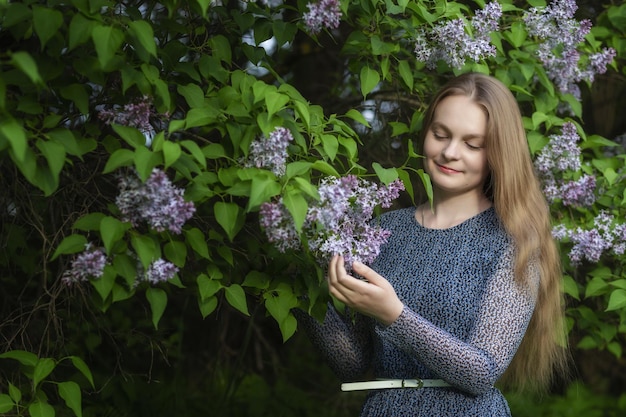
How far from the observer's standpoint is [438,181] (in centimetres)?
262

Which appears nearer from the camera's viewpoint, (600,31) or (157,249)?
(157,249)

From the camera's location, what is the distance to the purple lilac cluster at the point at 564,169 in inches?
125

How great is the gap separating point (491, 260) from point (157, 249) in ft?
3.21

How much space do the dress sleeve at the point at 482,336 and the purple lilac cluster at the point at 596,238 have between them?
715mm

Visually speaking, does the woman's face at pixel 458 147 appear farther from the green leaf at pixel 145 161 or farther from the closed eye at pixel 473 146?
the green leaf at pixel 145 161

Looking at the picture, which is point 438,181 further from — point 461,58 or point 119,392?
point 119,392

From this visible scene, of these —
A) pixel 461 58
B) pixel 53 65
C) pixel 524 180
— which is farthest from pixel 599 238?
pixel 53 65

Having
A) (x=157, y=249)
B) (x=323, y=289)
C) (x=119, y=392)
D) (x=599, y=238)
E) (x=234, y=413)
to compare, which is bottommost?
(x=234, y=413)

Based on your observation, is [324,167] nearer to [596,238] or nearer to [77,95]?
[77,95]

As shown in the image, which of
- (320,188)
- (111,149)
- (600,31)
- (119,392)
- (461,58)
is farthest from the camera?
(119,392)

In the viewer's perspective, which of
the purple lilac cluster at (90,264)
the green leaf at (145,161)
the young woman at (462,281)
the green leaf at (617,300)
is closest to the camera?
the green leaf at (145,161)

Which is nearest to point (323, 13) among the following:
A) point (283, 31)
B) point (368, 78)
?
point (283, 31)

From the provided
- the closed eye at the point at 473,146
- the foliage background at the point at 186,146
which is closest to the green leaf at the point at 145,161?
the foliage background at the point at 186,146

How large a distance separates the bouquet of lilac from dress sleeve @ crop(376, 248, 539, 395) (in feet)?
0.79
